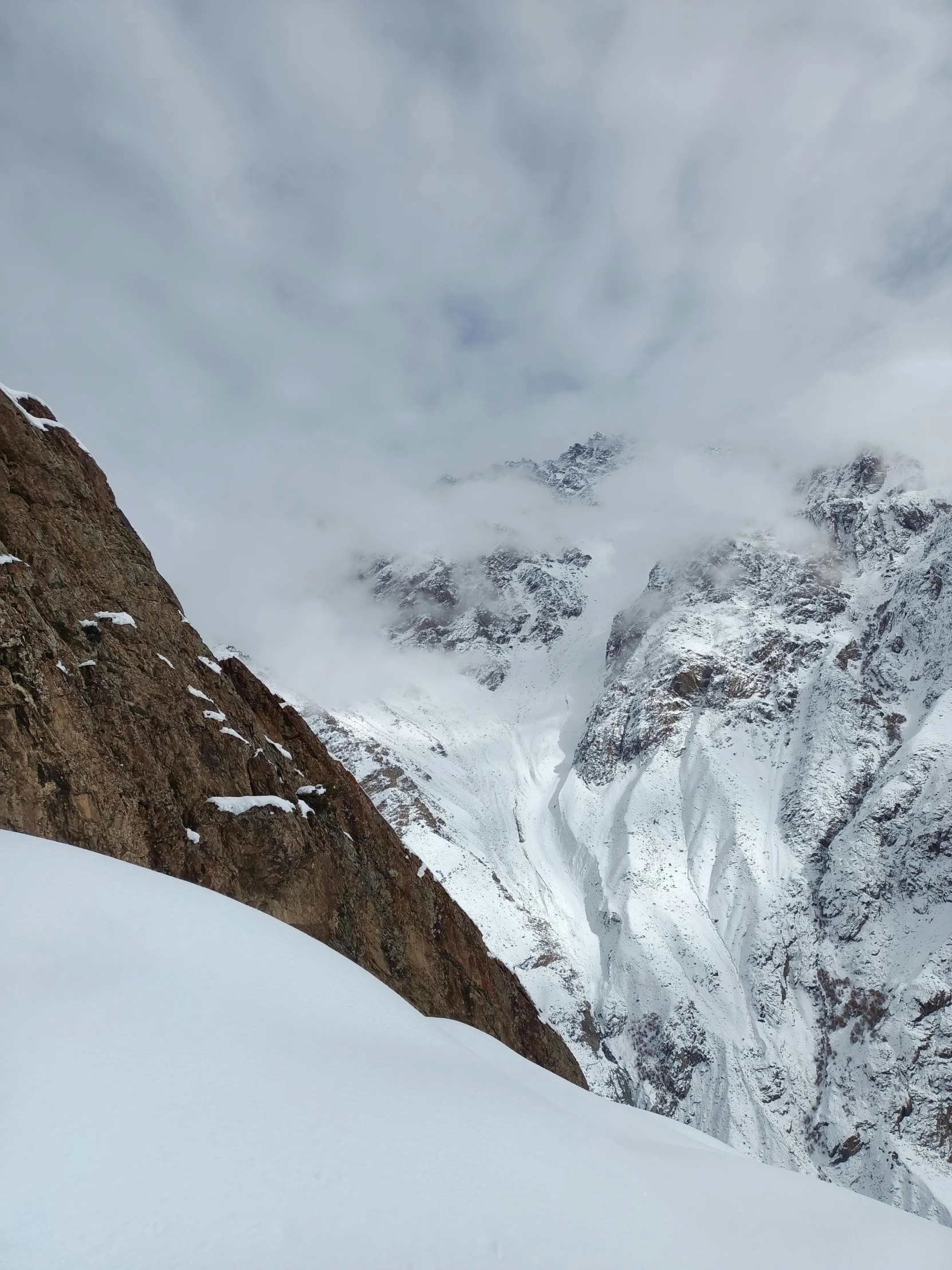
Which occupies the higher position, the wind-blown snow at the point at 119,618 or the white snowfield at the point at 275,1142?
the wind-blown snow at the point at 119,618

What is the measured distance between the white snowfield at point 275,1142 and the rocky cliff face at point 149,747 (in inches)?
308

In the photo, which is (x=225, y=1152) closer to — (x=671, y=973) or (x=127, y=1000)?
(x=127, y=1000)

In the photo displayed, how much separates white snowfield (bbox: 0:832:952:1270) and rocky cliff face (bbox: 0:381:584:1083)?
783 cm

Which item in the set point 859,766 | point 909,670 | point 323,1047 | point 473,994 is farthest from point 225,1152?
point 909,670

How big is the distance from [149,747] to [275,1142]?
53.5 ft

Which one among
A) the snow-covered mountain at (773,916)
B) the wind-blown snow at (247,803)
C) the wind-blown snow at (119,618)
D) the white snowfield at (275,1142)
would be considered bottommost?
the white snowfield at (275,1142)

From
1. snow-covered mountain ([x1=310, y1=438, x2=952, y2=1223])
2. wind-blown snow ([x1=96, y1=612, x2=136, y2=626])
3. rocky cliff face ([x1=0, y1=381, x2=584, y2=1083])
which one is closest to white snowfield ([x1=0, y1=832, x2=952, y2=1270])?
rocky cliff face ([x1=0, y1=381, x2=584, y2=1083])

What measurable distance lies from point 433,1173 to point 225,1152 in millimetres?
1545

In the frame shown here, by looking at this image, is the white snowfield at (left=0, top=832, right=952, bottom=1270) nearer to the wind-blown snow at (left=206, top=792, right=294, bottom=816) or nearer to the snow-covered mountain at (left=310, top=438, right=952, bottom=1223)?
the wind-blown snow at (left=206, top=792, right=294, bottom=816)

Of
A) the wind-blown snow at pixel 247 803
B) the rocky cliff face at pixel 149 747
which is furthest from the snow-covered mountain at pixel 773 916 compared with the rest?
the wind-blown snow at pixel 247 803

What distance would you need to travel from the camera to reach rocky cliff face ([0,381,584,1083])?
639 inches

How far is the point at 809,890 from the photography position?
169 m

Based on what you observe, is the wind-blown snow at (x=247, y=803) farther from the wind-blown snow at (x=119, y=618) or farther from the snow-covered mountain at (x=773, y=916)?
the snow-covered mountain at (x=773, y=916)

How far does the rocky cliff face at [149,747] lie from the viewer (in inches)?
639
